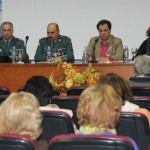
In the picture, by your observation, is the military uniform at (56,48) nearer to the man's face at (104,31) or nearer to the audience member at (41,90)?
the man's face at (104,31)

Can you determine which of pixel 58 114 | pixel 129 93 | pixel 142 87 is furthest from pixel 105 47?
pixel 58 114

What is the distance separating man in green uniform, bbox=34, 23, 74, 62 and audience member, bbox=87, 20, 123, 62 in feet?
1.14

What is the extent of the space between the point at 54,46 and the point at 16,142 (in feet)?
16.0

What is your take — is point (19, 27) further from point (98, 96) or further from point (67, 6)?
point (98, 96)

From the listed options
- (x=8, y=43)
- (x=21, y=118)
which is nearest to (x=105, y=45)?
(x=8, y=43)

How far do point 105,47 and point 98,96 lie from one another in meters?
4.68

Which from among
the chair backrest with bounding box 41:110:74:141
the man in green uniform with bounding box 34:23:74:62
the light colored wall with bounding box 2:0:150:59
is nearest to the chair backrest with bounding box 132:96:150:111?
the chair backrest with bounding box 41:110:74:141

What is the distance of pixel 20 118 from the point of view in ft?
7.68

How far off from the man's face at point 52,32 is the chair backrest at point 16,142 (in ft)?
15.8

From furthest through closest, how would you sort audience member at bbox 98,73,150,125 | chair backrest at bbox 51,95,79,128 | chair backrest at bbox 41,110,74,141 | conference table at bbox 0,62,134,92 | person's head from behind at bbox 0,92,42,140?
conference table at bbox 0,62,134,92, chair backrest at bbox 51,95,79,128, audience member at bbox 98,73,150,125, chair backrest at bbox 41,110,74,141, person's head from behind at bbox 0,92,42,140

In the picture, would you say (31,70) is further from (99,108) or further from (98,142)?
(98,142)

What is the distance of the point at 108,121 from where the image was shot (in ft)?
7.88

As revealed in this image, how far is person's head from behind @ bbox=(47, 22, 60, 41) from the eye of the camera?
6.93m

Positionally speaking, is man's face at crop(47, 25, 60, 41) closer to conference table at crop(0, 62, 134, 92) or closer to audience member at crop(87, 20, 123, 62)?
audience member at crop(87, 20, 123, 62)
